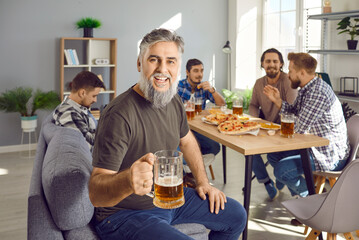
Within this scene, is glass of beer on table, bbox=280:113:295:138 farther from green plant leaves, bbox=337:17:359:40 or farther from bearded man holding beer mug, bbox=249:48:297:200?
green plant leaves, bbox=337:17:359:40

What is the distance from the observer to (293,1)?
17.0ft

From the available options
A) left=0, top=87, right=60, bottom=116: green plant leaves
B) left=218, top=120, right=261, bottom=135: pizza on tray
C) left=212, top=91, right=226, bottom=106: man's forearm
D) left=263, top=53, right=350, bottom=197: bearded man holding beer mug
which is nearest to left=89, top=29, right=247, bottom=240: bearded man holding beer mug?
left=218, top=120, right=261, bottom=135: pizza on tray

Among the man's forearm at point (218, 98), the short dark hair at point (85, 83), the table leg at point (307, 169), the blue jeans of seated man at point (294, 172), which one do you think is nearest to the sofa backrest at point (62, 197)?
the short dark hair at point (85, 83)

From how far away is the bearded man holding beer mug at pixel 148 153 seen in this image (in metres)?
1.44

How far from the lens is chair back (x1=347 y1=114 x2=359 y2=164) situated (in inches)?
110

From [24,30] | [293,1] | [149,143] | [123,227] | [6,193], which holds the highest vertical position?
[293,1]

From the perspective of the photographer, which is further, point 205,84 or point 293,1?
point 293,1

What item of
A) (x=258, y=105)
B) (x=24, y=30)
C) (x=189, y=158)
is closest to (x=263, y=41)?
(x=258, y=105)

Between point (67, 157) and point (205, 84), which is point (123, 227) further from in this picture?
point (205, 84)

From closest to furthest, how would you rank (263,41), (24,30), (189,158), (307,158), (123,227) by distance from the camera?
(123,227)
(189,158)
(307,158)
(24,30)
(263,41)

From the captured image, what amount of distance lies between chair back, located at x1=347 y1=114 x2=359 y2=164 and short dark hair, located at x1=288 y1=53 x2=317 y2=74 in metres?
0.52

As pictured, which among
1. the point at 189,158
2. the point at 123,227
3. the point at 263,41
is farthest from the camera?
the point at 263,41

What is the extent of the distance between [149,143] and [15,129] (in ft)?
13.7

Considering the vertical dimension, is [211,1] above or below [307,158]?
above
